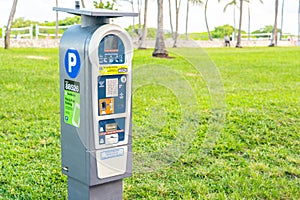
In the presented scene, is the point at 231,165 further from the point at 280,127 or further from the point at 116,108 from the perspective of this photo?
the point at 116,108

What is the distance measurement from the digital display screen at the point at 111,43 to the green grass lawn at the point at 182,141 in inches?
12.1

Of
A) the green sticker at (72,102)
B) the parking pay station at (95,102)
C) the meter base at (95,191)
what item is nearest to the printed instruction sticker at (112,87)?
the parking pay station at (95,102)

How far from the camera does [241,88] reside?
28.2ft

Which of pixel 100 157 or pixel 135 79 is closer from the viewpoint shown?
pixel 100 157

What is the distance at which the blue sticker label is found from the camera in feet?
Result: 8.57

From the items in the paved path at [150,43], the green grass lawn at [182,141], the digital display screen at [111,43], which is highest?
the digital display screen at [111,43]

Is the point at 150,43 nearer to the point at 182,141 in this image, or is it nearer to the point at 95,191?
the point at 182,141

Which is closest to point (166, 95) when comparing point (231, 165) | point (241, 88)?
point (241, 88)

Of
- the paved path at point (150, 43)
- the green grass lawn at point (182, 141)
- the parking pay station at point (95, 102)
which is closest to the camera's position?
the parking pay station at point (95, 102)

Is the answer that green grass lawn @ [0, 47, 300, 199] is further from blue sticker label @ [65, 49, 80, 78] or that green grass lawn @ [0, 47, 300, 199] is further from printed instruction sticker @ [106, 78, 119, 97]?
blue sticker label @ [65, 49, 80, 78]

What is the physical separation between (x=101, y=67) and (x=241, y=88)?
6.33m

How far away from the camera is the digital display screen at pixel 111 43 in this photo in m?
2.61

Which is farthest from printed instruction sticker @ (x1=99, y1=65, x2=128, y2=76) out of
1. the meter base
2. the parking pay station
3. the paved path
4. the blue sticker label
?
the meter base

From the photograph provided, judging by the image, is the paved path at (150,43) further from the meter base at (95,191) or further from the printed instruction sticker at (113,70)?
the meter base at (95,191)
